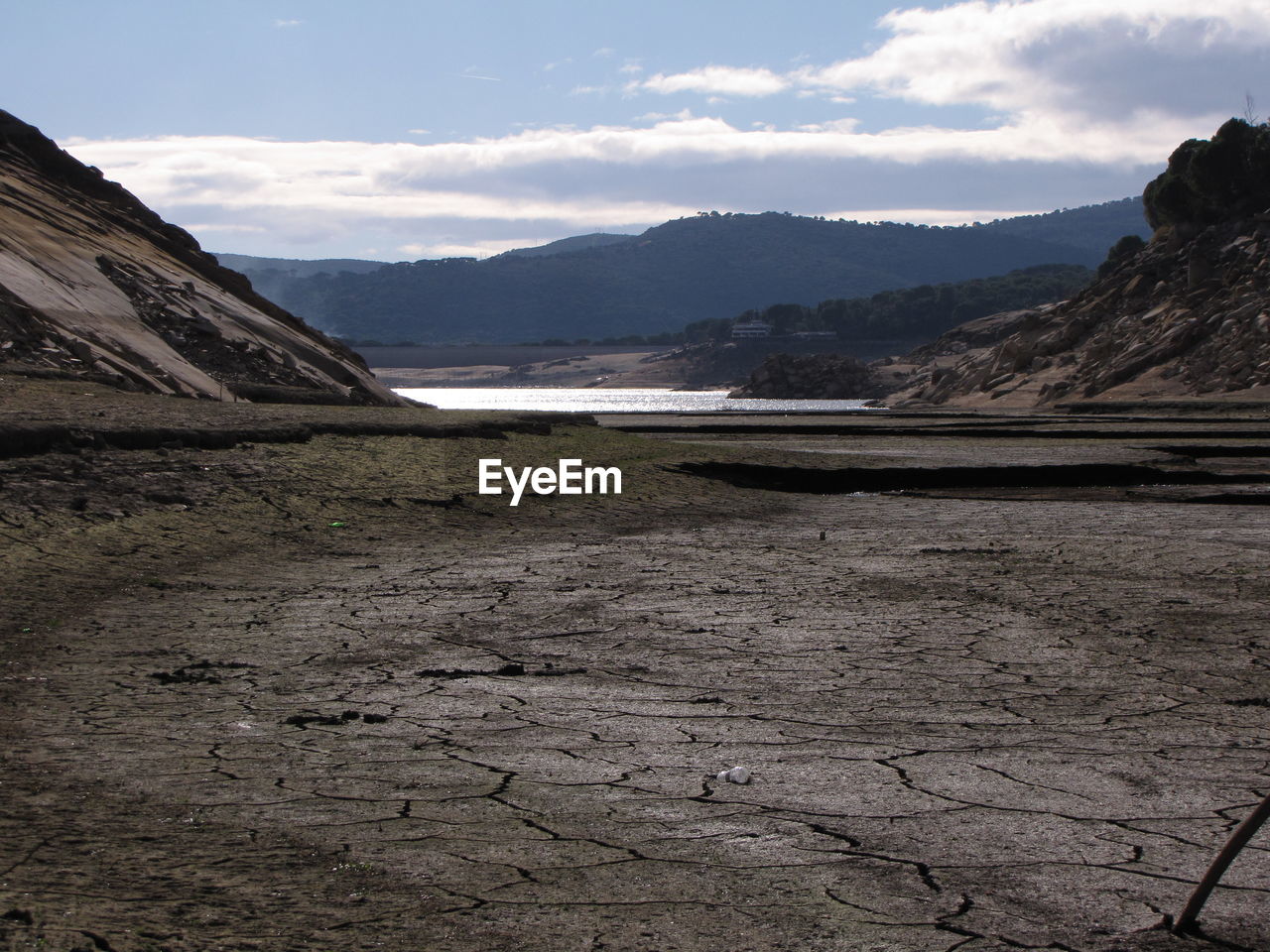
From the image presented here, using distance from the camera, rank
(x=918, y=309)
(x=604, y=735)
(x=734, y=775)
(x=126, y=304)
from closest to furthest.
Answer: (x=734, y=775)
(x=604, y=735)
(x=126, y=304)
(x=918, y=309)

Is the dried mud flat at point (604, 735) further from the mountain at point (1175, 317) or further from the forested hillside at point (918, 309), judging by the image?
the forested hillside at point (918, 309)

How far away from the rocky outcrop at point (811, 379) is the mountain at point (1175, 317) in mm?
27206

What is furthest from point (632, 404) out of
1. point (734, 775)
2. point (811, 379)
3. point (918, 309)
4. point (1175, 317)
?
point (734, 775)

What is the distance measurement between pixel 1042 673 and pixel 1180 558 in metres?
5.33

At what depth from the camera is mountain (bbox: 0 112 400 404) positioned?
70.1ft

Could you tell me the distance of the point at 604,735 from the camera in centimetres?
627

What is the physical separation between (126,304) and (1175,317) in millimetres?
54497

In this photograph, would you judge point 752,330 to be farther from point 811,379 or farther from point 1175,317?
point 1175,317

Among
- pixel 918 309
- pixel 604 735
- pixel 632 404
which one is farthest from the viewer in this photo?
pixel 918 309

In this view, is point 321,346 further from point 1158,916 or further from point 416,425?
point 1158,916

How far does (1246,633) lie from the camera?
8.71m

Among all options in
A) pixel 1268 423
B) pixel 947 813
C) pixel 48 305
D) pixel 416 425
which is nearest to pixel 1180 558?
pixel 947 813

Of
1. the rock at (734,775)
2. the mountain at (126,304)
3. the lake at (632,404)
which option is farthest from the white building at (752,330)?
the rock at (734,775)

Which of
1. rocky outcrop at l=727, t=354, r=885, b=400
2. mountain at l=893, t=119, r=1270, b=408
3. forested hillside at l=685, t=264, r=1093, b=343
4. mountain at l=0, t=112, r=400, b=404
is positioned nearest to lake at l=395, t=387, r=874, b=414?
rocky outcrop at l=727, t=354, r=885, b=400
